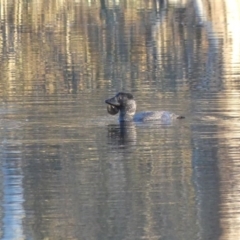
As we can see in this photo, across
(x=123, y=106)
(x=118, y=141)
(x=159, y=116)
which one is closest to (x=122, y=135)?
(x=118, y=141)

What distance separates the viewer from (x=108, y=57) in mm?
21344

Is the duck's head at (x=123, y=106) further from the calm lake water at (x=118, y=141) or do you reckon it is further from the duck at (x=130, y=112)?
the calm lake water at (x=118, y=141)

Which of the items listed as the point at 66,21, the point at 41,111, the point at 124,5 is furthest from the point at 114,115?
the point at 124,5

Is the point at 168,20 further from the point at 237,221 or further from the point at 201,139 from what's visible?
the point at 237,221

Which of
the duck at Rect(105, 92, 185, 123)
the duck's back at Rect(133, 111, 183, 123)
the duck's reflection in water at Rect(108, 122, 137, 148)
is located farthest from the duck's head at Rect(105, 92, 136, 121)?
the duck's back at Rect(133, 111, 183, 123)

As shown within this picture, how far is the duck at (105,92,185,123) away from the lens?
44.5ft

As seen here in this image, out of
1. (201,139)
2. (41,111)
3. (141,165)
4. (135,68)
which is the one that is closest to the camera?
(141,165)

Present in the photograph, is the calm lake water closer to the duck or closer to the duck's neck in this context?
the duck

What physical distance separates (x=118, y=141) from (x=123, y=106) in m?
1.40

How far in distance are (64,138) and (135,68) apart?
703 cm

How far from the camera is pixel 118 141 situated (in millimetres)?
12641

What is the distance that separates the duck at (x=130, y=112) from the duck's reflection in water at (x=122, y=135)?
127 millimetres

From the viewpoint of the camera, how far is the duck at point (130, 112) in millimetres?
13555

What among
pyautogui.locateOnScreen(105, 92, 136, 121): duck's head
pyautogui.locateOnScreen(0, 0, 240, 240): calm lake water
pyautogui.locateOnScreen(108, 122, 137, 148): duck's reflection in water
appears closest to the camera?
pyautogui.locateOnScreen(0, 0, 240, 240): calm lake water
